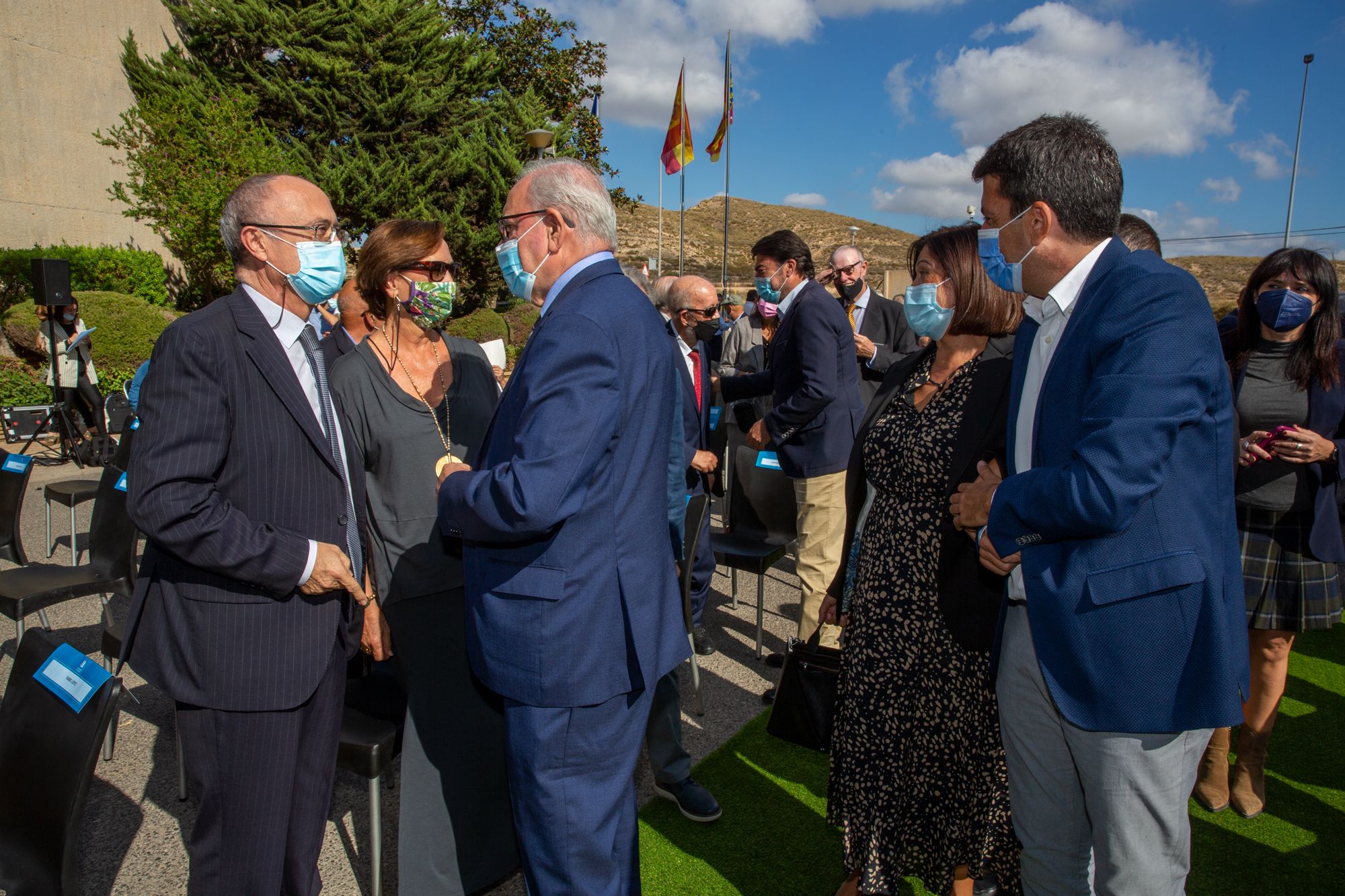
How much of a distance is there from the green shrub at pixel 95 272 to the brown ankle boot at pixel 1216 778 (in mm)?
15284

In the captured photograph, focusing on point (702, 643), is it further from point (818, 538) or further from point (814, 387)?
point (814, 387)

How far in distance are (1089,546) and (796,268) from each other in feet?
10.3

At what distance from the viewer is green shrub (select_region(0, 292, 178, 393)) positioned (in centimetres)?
1201

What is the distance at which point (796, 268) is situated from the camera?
4387 millimetres

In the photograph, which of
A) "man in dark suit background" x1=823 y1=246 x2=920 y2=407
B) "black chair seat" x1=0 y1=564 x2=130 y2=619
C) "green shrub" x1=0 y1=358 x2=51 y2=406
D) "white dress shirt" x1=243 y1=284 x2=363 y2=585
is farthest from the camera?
"green shrub" x1=0 y1=358 x2=51 y2=406

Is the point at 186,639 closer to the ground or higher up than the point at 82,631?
higher up

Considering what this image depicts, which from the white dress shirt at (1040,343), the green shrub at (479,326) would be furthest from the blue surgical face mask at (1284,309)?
the green shrub at (479,326)

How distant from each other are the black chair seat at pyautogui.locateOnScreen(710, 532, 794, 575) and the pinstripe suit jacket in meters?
2.75

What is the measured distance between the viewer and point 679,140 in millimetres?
19328

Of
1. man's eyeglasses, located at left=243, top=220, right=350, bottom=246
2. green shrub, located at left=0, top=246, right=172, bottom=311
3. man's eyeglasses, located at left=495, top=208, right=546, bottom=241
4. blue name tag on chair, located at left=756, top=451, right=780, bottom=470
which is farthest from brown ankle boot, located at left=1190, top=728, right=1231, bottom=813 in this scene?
green shrub, located at left=0, top=246, right=172, bottom=311

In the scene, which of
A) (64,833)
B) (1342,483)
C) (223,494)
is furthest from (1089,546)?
(1342,483)

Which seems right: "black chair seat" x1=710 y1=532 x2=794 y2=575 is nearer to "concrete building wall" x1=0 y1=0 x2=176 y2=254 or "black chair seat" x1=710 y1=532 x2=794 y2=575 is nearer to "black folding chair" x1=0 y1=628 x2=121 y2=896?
"black folding chair" x1=0 y1=628 x2=121 y2=896

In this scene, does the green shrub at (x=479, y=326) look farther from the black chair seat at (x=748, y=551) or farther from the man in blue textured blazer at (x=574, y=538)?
the man in blue textured blazer at (x=574, y=538)

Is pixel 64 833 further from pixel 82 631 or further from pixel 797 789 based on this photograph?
pixel 82 631
